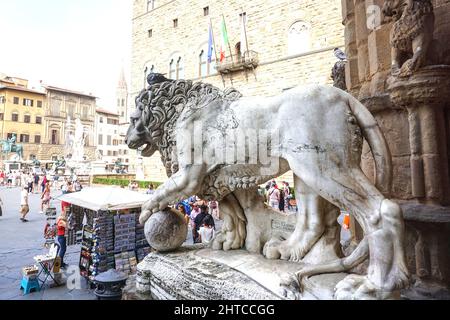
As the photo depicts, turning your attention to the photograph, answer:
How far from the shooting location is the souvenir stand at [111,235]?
532 centimetres

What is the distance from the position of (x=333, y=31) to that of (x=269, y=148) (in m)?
16.6

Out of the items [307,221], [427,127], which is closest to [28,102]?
[307,221]

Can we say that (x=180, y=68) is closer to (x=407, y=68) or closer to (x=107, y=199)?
(x=107, y=199)

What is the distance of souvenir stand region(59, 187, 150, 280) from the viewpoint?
532 cm

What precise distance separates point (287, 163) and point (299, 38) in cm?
1721

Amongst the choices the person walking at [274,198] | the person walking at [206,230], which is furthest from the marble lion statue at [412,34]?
the person walking at [274,198]

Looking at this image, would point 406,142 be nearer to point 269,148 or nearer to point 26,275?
point 269,148

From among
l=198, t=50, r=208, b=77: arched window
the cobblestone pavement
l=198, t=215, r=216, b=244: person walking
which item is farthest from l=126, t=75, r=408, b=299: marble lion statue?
l=198, t=50, r=208, b=77: arched window

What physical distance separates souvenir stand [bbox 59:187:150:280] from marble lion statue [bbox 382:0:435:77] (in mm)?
4970

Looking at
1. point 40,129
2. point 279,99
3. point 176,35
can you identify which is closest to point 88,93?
point 40,129

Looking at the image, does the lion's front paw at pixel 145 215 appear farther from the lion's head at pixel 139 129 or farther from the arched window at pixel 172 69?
the arched window at pixel 172 69

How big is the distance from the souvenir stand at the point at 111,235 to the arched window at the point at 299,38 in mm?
14603

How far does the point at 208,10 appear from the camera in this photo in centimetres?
2128

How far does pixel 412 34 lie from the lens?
202cm
